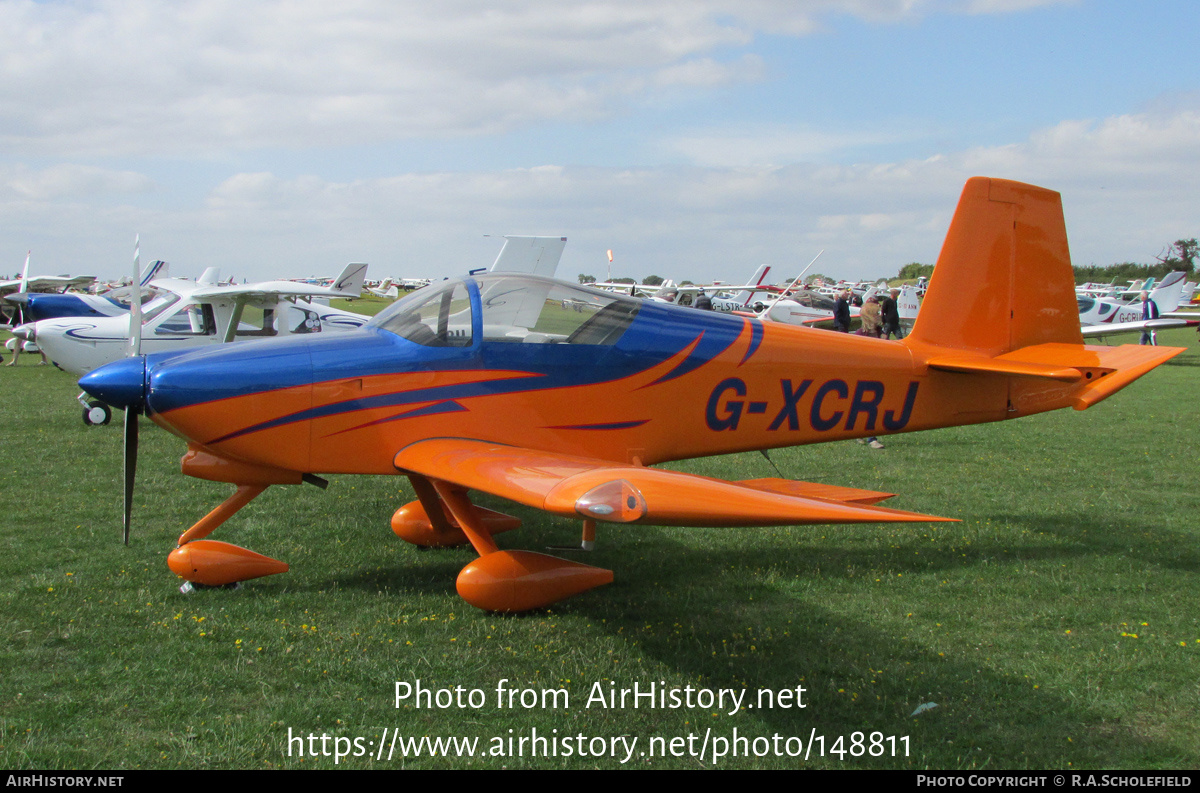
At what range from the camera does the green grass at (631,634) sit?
3500 millimetres

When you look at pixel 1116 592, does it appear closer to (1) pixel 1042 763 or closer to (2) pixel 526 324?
(1) pixel 1042 763

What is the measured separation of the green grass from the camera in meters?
3.50

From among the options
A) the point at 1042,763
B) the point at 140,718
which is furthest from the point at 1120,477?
the point at 140,718

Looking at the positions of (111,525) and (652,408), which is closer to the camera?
(652,408)

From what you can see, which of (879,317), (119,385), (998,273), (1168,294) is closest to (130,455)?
(119,385)

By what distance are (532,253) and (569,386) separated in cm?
1095

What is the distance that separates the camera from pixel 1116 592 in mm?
5270

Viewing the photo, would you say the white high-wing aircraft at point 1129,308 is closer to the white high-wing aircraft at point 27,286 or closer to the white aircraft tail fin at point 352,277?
the white aircraft tail fin at point 352,277

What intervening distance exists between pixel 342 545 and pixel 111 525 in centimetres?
201

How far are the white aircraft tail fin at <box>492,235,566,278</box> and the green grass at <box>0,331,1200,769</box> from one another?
28.6 feet

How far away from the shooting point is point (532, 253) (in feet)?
51.9

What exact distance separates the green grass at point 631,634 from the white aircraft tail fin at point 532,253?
343 inches

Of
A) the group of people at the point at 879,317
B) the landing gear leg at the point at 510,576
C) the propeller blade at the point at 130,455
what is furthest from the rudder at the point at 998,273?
the group of people at the point at 879,317
